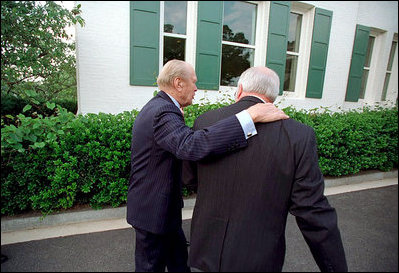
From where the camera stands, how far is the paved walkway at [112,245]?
2.30 m

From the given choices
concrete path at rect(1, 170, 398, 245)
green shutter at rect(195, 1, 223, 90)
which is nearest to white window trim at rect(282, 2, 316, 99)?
green shutter at rect(195, 1, 223, 90)

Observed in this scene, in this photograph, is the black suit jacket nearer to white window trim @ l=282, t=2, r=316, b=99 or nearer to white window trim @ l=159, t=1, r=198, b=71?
white window trim @ l=159, t=1, r=198, b=71

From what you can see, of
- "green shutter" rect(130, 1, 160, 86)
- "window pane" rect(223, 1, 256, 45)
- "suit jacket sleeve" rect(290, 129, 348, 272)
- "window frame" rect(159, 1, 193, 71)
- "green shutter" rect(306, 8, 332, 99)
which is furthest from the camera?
"green shutter" rect(306, 8, 332, 99)

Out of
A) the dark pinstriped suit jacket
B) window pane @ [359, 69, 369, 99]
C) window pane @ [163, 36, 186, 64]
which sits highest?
window pane @ [163, 36, 186, 64]

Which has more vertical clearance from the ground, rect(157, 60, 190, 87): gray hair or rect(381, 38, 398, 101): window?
rect(381, 38, 398, 101): window

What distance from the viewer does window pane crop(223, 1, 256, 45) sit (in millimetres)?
5855

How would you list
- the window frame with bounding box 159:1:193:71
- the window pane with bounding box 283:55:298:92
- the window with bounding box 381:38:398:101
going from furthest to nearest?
the window with bounding box 381:38:398:101
the window pane with bounding box 283:55:298:92
the window frame with bounding box 159:1:193:71

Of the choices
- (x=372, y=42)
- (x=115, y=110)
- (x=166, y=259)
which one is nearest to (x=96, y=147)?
(x=166, y=259)

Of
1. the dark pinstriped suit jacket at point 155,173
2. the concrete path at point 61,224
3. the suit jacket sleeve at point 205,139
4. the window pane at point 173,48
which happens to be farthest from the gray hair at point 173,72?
the window pane at point 173,48

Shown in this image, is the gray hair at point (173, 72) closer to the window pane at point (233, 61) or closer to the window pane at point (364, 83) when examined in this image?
the window pane at point (233, 61)

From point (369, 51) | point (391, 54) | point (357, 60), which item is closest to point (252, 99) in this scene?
point (357, 60)

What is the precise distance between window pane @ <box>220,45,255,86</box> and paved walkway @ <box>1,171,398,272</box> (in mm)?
3889

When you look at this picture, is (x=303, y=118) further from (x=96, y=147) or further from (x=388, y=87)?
(x=388, y=87)

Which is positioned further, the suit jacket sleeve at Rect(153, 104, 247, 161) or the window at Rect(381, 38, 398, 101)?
the window at Rect(381, 38, 398, 101)
